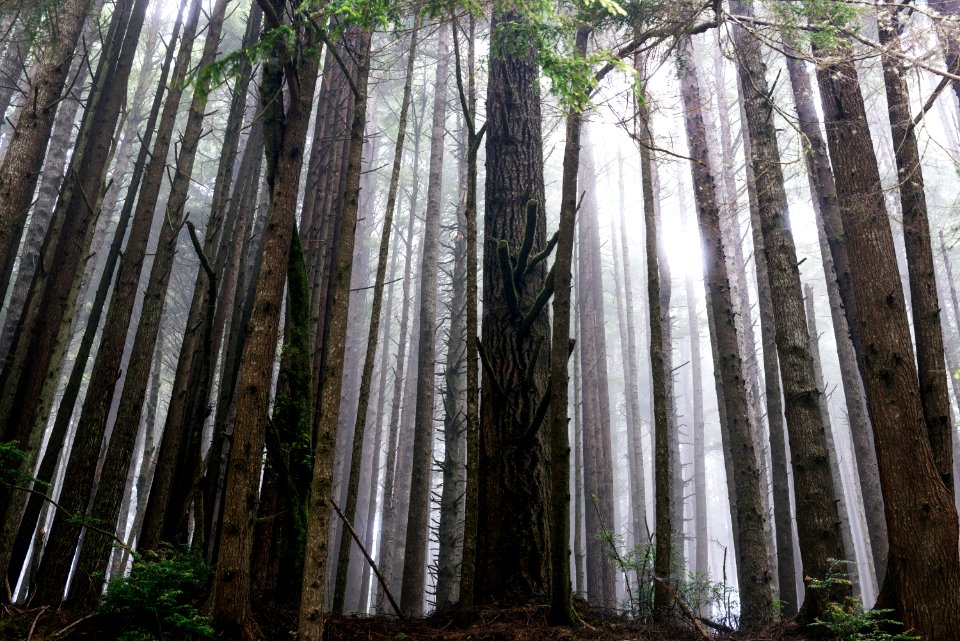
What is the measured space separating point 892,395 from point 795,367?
1.31 metres

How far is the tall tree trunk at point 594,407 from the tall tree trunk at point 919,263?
21.3 ft

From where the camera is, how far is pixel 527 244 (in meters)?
5.22

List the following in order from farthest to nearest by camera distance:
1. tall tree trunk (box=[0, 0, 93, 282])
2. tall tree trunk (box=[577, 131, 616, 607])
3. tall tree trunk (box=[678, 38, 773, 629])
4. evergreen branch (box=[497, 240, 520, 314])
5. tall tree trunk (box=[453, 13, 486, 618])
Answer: tall tree trunk (box=[577, 131, 616, 607]) < tall tree trunk (box=[678, 38, 773, 629]) < tall tree trunk (box=[0, 0, 93, 282]) < evergreen branch (box=[497, 240, 520, 314]) < tall tree trunk (box=[453, 13, 486, 618])

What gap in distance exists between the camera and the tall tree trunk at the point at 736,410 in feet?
23.9

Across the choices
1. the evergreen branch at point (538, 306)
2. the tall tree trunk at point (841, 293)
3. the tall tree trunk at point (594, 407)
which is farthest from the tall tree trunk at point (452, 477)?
the tall tree trunk at point (841, 293)

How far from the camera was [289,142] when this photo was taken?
411 centimetres

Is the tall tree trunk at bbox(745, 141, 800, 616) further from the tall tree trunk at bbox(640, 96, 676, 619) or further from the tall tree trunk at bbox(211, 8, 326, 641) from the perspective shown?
the tall tree trunk at bbox(211, 8, 326, 641)

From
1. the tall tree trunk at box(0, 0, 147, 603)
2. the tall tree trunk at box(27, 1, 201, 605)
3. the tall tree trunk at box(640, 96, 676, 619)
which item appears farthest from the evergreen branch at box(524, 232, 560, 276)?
the tall tree trunk at box(0, 0, 147, 603)

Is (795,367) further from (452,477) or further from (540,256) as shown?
(452,477)

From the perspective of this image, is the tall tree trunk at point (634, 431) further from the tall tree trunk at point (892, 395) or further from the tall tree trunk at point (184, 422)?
the tall tree trunk at point (184, 422)

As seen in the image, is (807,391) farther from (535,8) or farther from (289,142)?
(289,142)

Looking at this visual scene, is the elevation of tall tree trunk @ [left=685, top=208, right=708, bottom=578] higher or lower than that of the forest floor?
higher

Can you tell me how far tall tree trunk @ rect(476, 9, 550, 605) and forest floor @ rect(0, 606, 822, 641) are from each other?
50cm

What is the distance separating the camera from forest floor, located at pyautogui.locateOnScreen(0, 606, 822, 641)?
12.3 feet
